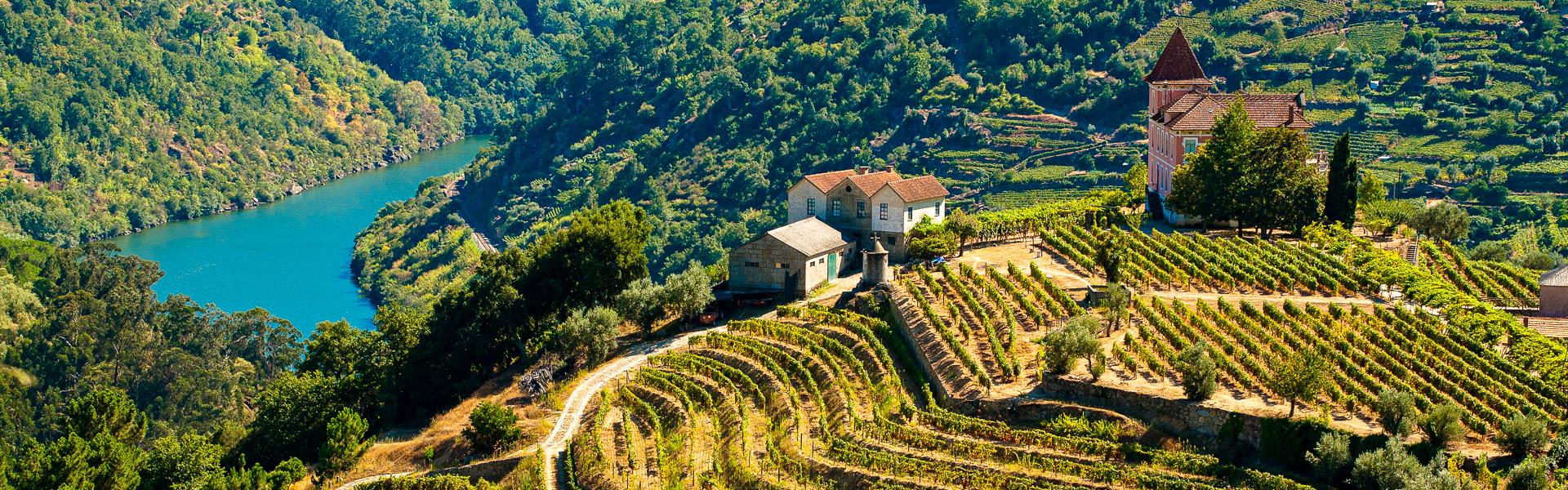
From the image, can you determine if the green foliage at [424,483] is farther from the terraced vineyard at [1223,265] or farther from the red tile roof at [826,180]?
the terraced vineyard at [1223,265]

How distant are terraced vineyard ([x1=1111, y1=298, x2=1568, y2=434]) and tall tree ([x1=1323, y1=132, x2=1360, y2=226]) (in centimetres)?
1560

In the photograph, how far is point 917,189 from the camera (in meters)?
71.0

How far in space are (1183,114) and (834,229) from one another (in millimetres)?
17295

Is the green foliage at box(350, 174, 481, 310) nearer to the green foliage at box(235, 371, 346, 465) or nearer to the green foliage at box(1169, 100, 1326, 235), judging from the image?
the green foliage at box(235, 371, 346, 465)

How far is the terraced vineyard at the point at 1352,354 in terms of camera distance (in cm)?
4391

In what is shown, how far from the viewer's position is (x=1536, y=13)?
408 feet

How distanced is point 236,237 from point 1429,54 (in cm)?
11197

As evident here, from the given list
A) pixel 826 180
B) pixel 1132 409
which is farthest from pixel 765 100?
pixel 1132 409

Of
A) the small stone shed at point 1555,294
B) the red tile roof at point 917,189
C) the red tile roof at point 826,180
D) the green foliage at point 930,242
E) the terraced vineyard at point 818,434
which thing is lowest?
the terraced vineyard at point 818,434

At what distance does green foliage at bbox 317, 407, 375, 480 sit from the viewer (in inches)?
2293

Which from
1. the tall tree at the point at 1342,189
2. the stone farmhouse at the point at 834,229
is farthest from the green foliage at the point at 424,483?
the tall tree at the point at 1342,189

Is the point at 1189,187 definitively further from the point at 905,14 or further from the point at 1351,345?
the point at 905,14

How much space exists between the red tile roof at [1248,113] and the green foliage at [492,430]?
33.5 m

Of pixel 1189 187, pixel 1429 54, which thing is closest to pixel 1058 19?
pixel 1429 54
